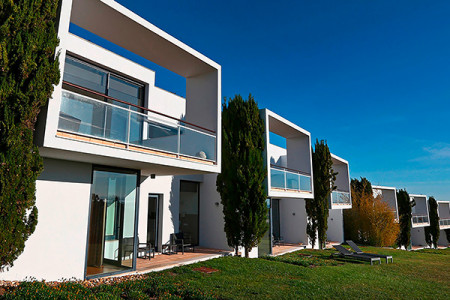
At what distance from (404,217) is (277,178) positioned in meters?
22.5

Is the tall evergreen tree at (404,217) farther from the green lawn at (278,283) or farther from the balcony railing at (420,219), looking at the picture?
the green lawn at (278,283)

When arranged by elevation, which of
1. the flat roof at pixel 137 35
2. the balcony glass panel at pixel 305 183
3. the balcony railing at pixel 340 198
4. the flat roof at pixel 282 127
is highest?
the flat roof at pixel 137 35

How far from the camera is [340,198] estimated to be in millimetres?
22312

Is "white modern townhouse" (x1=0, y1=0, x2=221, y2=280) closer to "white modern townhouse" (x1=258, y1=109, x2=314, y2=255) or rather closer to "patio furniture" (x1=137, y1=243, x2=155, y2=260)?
"patio furniture" (x1=137, y1=243, x2=155, y2=260)

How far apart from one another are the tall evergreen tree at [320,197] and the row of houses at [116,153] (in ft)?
16.2

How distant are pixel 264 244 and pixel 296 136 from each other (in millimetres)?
7542

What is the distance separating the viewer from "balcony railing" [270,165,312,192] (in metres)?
14.9

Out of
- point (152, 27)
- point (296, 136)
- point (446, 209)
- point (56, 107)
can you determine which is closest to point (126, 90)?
point (152, 27)

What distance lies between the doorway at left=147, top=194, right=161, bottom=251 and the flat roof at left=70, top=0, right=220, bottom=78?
5.73 m

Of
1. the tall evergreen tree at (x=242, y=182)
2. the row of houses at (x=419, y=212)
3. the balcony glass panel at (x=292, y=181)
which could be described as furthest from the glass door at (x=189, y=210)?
the row of houses at (x=419, y=212)

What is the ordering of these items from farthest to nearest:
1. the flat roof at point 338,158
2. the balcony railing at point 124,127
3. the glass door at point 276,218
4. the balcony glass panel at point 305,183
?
the flat roof at point 338,158 → the glass door at point 276,218 → the balcony glass panel at point 305,183 → the balcony railing at point 124,127

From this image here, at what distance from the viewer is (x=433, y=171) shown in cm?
6025

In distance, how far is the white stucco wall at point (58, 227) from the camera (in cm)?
711

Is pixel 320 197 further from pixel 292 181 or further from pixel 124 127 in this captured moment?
pixel 124 127
